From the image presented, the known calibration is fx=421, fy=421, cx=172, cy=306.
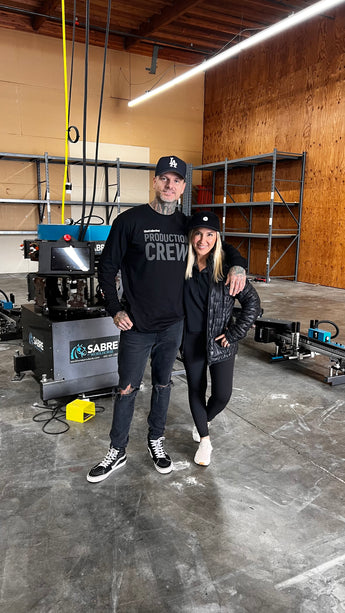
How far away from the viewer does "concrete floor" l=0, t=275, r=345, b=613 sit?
1392 mm

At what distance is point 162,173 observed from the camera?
1882mm

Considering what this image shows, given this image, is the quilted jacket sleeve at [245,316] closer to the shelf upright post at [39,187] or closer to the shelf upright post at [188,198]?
the shelf upright post at [39,187]

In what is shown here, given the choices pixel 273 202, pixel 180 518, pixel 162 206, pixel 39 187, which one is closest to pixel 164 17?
pixel 273 202

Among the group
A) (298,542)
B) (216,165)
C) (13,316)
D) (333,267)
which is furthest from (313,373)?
(216,165)

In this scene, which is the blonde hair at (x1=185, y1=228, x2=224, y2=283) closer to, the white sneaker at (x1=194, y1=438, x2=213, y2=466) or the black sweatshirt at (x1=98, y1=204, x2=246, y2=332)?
the black sweatshirt at (x1=98, y1=204, x2=246, y2=332)

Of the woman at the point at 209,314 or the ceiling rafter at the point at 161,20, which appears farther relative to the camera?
the ceiling rafter at the point at 161,20

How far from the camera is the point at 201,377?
82.0 inches

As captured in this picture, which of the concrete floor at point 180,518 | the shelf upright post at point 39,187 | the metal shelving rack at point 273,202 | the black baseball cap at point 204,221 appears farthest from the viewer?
the shelf upright post at point 39,187

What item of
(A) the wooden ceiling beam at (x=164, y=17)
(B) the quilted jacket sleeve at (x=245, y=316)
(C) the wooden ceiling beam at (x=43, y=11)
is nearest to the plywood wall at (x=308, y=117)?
(A) the wooden ceiling beam at (x=164, y=17)

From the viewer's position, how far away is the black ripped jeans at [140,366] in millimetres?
1931

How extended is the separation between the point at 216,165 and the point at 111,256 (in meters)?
8.52

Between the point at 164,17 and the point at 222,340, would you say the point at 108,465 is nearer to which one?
the point at 222,340

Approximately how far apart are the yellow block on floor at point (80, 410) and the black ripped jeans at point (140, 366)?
0.59 m

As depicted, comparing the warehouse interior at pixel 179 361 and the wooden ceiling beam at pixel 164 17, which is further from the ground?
the wooden ceiling beam at pixel 164 17
